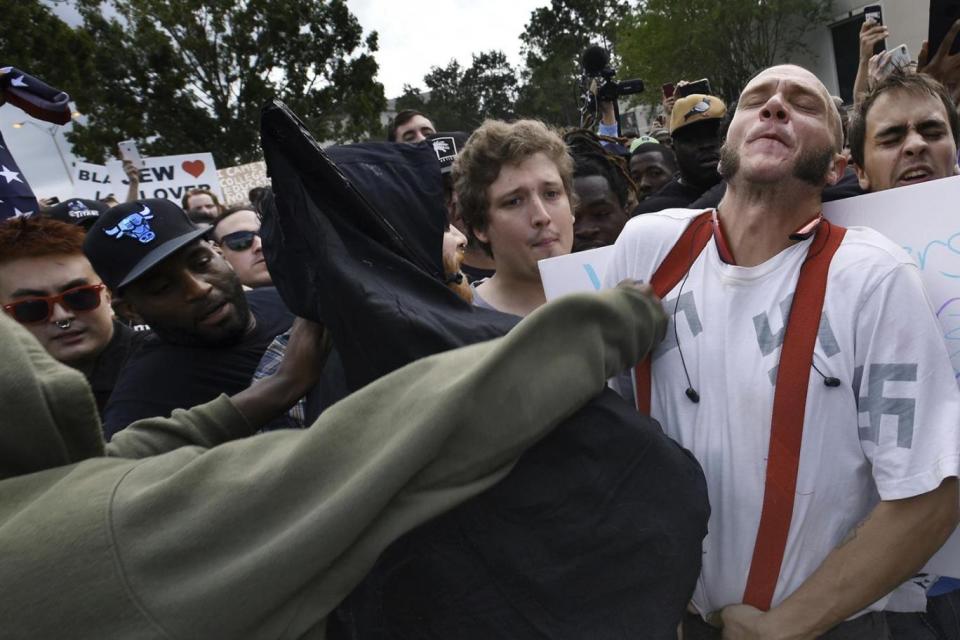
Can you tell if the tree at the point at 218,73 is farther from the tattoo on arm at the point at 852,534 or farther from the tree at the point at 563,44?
the tree at the point at 563,44

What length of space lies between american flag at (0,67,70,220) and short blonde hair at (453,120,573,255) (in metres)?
2.93

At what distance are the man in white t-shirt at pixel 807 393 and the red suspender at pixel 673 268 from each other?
2 centimetres

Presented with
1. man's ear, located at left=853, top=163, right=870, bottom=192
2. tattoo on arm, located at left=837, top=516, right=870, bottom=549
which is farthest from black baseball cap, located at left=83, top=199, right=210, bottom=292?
man's ear, located at left=853, top=163, right=870, bottom=192

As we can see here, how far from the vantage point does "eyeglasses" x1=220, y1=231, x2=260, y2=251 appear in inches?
164

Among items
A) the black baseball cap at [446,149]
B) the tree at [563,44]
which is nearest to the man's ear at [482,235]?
the black baseball cap at [446,149]

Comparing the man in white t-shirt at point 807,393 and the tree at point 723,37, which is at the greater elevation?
the tree at point 723,37

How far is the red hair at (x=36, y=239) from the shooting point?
7.72 ft

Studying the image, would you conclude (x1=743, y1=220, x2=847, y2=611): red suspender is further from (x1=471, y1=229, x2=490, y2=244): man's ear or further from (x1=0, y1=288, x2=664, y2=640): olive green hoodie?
(x1=471, y1=229, x2=490, y2=244): man's ear

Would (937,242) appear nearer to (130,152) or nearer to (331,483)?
(331,483)

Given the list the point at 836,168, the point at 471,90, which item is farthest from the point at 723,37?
the point at 471,90

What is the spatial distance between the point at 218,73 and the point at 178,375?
19054mm

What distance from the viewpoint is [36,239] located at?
2387 mm

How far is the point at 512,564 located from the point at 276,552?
0.41 m

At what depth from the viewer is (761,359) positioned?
142 centimetres
